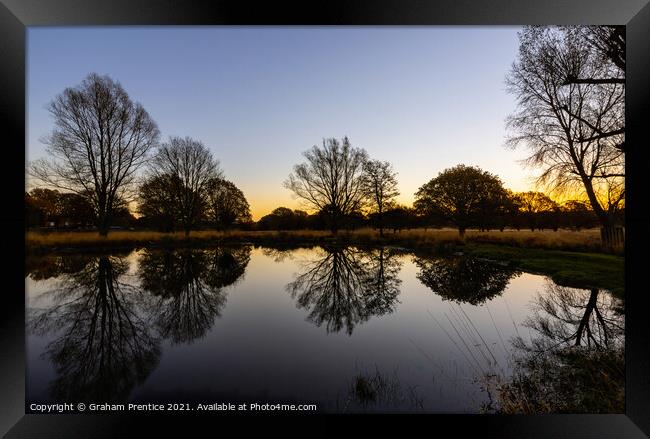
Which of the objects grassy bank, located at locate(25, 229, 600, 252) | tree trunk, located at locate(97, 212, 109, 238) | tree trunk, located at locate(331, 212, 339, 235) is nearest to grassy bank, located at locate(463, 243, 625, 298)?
grassy bank, located at locate(25, 229, 600, 252)

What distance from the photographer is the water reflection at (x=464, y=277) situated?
5906 mm

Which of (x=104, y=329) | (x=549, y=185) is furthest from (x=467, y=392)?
(x=104, y=329)

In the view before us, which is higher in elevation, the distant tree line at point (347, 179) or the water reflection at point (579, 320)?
the distant tree line at point (347, 179)

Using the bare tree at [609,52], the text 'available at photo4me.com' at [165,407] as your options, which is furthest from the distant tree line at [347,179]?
the text 'available at photo4me.com' at [165,407]

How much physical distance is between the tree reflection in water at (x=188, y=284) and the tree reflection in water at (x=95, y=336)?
335mm

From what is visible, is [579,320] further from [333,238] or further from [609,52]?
[333,238]

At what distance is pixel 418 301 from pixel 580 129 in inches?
164

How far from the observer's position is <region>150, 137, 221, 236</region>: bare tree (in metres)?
5.12

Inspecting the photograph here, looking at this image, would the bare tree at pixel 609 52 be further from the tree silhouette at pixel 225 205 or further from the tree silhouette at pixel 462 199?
the tree silhouette at pixel 225 205

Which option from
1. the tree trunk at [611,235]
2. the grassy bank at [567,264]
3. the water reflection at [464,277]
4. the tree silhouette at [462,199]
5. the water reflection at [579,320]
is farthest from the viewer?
the tree silhouette at [462,199]

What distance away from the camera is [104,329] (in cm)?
425

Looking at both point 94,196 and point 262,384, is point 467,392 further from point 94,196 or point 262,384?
point 94,196
